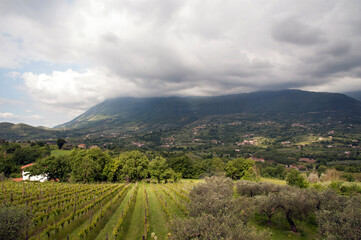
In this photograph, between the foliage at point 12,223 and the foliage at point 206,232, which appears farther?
the foliage at point 12,223

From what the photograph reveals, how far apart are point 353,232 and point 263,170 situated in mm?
88555

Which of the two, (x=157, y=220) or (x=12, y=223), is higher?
(x=12, y=223)

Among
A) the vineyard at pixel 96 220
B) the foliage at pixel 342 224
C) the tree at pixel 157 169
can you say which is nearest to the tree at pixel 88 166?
the tree at pixel 157 169

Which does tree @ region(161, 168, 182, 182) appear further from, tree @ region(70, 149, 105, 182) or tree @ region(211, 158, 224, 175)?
tree @ region(211, 158, 224, 175)

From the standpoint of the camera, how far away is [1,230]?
11.1 metres

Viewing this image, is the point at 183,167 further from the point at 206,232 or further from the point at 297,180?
the point at 206,232

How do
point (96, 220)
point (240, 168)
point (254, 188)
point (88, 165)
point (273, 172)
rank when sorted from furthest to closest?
1. point (273, 172)
2. point (240, 168)
3. point (88, 165)
4. point (254, 188)
5. point (96, 220)

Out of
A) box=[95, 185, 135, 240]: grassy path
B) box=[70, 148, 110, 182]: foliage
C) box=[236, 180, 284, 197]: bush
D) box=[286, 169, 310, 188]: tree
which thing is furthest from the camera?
box=[70, 148, 110, 182]: foliage

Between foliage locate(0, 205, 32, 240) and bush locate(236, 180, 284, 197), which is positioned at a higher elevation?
foliage locate(0, 205, 32, 240)

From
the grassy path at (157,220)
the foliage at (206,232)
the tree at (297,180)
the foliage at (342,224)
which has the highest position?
the foliage at (206,232)

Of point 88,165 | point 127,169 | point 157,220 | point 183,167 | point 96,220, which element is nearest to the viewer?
point 96,220

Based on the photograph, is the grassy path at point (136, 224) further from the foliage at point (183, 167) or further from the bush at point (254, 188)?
the foliage at point (183, 167)

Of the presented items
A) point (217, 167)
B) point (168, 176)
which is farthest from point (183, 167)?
point (168, 176)

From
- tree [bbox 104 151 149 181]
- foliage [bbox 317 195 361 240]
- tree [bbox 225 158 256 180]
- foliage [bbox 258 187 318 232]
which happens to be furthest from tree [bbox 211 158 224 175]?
foliage [bbox 317 195 361 240]
